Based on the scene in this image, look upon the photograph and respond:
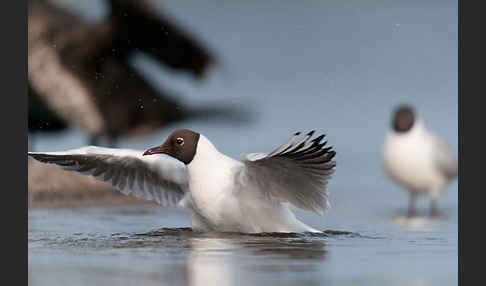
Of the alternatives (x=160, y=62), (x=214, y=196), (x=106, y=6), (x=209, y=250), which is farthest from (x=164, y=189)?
(x=106, y=6)

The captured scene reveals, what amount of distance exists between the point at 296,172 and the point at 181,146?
0.64 m

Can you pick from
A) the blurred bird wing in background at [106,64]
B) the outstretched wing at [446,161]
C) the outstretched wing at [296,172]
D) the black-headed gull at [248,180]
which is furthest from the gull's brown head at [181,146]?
the blurred bird wing in background at [106,64]

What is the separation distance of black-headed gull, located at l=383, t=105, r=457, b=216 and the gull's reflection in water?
4.84 feet

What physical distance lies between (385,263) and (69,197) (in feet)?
10.1

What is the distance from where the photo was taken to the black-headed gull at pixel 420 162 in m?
5.22

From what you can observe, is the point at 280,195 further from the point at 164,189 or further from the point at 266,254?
the point at 164,189

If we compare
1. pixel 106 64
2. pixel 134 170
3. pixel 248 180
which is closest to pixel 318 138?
pixel 248 180

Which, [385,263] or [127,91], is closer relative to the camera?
[385,263]

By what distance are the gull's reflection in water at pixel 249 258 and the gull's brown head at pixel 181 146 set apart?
0.39 meters

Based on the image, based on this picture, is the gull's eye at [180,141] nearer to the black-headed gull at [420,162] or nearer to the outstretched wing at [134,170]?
the outstretched wing at [134,170]

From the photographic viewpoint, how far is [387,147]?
17.6 feet

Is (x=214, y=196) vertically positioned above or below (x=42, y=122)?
below

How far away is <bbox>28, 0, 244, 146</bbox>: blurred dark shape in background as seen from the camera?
6.18m

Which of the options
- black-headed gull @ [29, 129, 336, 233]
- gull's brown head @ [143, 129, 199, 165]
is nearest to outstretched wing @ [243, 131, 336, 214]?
black-headed gull @ [29, 129, 336, 233]
